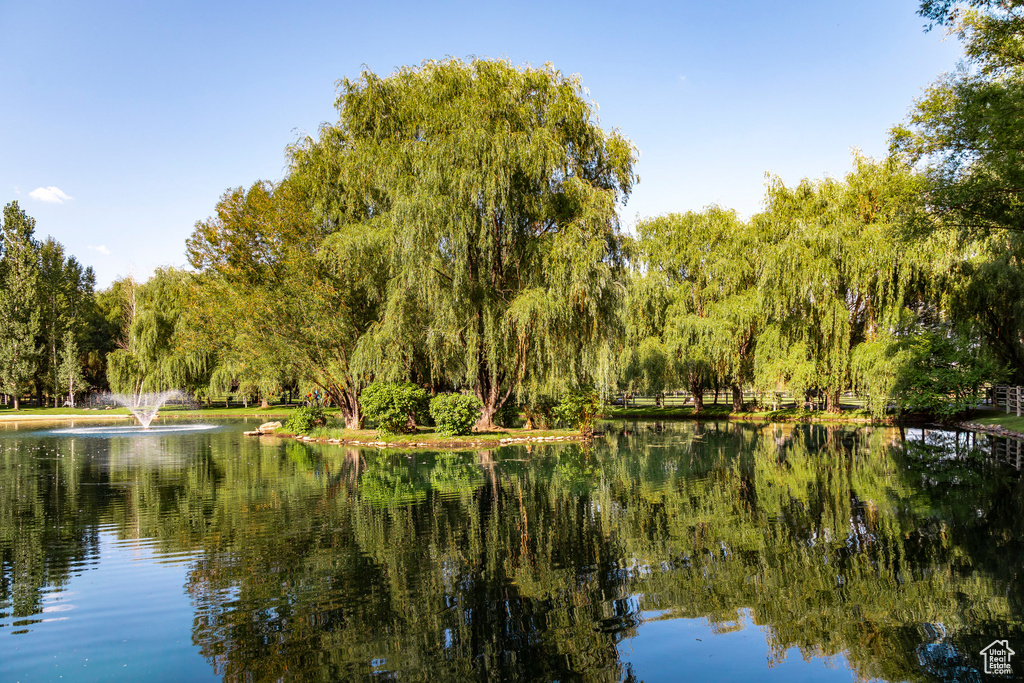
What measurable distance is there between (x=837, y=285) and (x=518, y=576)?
27156 mm

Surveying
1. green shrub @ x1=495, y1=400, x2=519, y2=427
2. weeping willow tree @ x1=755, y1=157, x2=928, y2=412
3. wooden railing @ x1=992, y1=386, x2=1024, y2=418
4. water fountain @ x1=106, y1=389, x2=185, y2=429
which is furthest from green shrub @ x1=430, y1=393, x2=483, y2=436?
water fountain @ x1=106, y1=389, x2=185, y2=429

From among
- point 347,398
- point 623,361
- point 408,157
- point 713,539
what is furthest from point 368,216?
point 713,539

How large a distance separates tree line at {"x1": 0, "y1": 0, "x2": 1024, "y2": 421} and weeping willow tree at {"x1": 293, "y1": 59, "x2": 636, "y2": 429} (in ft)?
0.26

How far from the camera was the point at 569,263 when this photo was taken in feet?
69.6

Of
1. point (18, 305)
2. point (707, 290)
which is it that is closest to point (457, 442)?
point (707, 290)

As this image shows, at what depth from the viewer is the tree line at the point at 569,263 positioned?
20892 millimetres

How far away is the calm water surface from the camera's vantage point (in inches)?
220

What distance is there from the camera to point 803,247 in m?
29.9

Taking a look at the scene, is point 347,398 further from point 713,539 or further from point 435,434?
point 713,539

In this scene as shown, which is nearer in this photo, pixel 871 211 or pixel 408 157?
pixel 408 157

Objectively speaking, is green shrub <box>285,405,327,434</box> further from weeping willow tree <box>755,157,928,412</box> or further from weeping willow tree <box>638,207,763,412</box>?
weeping willow tree <box>755,157,928,412</box>

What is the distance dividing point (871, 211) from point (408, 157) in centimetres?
2300

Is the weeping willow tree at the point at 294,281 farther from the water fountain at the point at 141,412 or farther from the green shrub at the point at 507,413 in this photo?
the water fountain at the point at 141,412

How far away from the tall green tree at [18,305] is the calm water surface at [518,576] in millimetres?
41314
